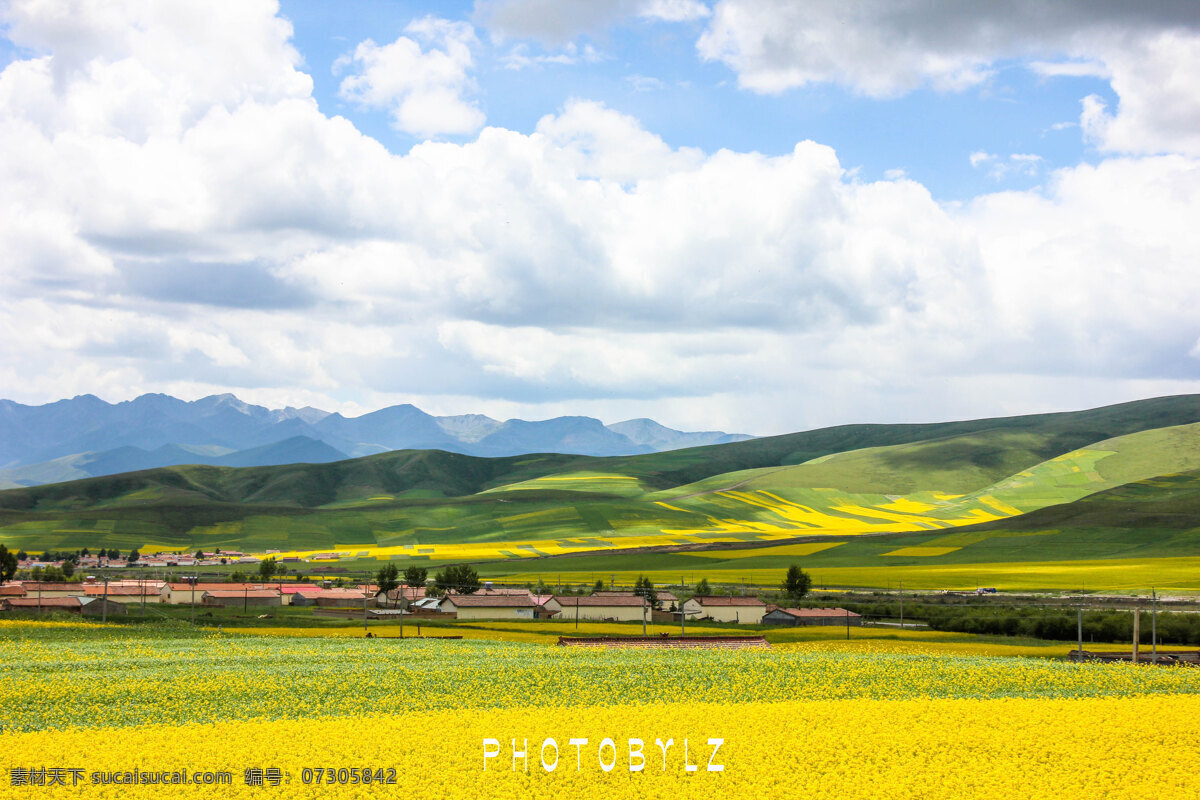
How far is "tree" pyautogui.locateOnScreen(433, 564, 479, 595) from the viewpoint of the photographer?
318ft

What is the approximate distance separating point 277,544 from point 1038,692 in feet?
616

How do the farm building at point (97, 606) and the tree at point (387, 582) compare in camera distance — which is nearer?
the farm building at point (97, 606)

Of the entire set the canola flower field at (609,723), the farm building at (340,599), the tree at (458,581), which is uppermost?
the canola flower field at (609,723)

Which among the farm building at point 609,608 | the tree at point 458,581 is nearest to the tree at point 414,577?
the tree at point 458,581

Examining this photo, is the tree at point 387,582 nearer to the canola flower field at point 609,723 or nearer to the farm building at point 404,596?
the farm building at point 404,596

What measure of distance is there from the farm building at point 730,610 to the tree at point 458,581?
24.6 metres

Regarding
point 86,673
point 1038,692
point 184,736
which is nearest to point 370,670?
point 86,673

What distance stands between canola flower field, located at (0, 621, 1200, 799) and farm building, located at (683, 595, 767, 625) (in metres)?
40.7

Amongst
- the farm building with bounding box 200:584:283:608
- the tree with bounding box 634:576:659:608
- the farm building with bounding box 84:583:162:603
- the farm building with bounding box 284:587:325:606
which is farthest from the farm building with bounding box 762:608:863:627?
the farm building with bounding box 84:583:162:603

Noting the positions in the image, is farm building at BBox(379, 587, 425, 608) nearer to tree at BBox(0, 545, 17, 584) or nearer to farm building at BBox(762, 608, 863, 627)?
farm building at BBox(762, 608, 863, 627)

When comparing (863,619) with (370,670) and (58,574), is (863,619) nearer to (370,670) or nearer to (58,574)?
(370,670)

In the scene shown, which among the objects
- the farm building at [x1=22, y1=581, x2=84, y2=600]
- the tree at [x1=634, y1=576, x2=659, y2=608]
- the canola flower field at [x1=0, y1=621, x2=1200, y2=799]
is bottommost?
the farm building at [x1=22, y1=581, x2=84, y2=600]

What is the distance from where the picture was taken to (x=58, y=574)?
125688mm

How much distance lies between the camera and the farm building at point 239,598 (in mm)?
92606
